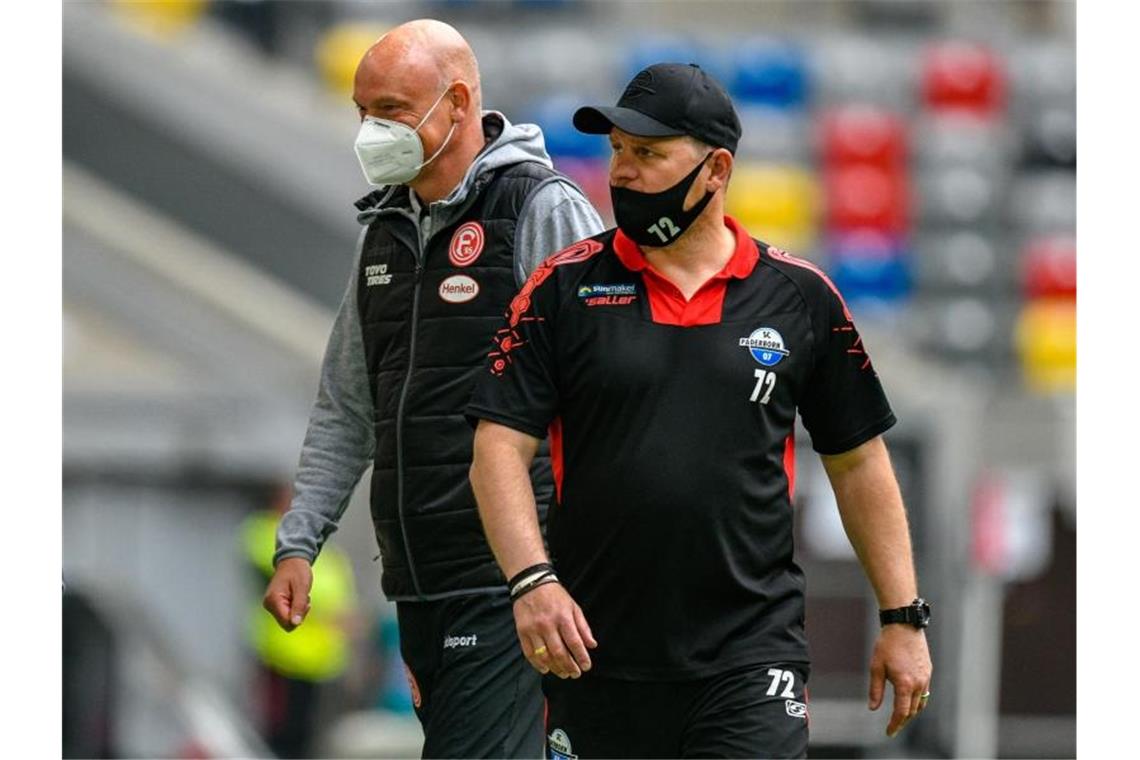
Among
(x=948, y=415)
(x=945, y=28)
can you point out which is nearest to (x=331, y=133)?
(x=948, y=415)

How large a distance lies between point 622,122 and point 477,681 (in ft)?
4.16

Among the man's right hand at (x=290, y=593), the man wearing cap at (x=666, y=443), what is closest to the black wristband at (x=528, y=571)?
the man wearing cap at (x=666, y=443)

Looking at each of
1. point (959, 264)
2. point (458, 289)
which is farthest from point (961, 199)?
point (458, 289)

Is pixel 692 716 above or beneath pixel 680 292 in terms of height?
beneath

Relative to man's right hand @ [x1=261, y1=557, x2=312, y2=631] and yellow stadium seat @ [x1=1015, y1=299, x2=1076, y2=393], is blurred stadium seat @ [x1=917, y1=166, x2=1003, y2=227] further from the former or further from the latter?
man's right hand @ [x1=261, y1=557, x2=312, y2=631]

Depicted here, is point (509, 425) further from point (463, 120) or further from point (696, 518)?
point (463, 120)

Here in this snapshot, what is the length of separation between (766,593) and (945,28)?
66.0 ft

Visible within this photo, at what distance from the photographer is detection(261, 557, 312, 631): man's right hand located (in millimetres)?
4824

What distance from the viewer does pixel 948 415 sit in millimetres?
14227

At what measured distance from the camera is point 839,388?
14.4ft

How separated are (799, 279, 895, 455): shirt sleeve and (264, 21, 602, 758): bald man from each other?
63 cm

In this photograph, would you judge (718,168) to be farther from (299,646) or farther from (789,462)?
(299,646)

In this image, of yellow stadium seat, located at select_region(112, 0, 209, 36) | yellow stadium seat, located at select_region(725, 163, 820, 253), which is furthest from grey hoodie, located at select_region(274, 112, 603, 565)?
yellow stadium seat, located at select_region(112, 0, 209, 36)
